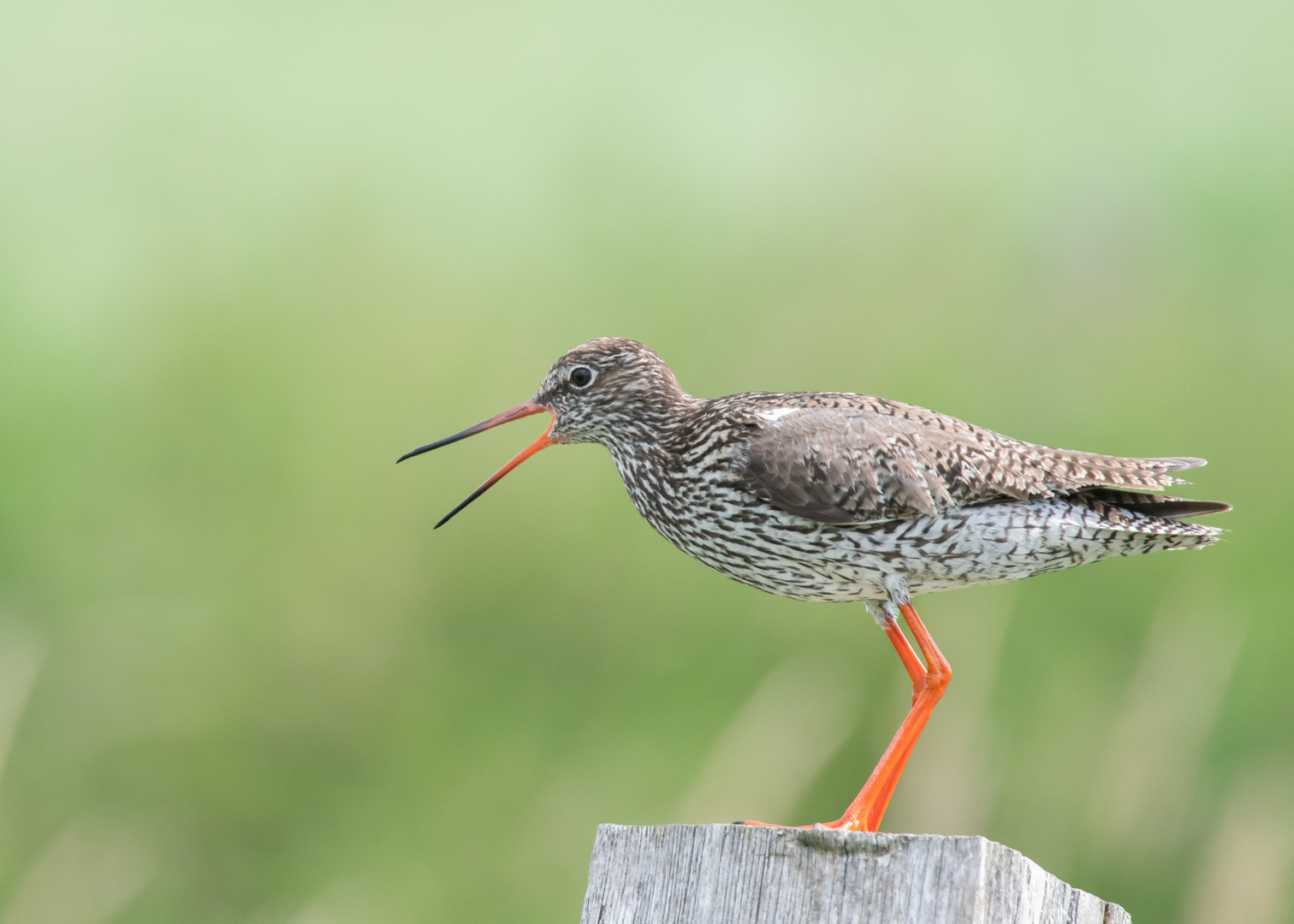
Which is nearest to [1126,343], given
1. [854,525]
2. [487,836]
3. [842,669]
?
[842,669]

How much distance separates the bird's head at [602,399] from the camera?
4234 millimetres

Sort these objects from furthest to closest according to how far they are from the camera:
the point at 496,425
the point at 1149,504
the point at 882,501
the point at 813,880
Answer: the point at 496,425 < the point at 1149,504 < the point at 882,501 < the point at 813,880

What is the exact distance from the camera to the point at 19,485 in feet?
20.8

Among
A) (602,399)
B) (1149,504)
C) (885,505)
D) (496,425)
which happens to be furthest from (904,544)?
(496,425)

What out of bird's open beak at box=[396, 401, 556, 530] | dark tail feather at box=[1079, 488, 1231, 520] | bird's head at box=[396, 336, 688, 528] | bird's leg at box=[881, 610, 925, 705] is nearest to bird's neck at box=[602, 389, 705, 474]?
bird's head at box=[396, 336, 688, 528]

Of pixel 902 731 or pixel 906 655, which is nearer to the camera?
pixel 902 731

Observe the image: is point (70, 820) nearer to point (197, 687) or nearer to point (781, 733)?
point (197, 687)

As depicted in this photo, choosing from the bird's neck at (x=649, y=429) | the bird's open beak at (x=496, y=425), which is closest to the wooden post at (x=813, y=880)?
the bird's open beak at (x=496, y=425)

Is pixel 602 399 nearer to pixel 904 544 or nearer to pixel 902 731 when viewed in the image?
pixel 904 544

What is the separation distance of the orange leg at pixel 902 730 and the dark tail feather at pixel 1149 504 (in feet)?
2.48

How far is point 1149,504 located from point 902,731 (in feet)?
3.92

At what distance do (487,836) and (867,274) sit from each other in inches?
151

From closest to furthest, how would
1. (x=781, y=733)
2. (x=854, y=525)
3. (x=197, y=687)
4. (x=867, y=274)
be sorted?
1. (x=854, y=525)
2. (x=781, y=733)
3. (x=197, y=687)
4. (x=867, y=274)

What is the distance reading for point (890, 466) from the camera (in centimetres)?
361
